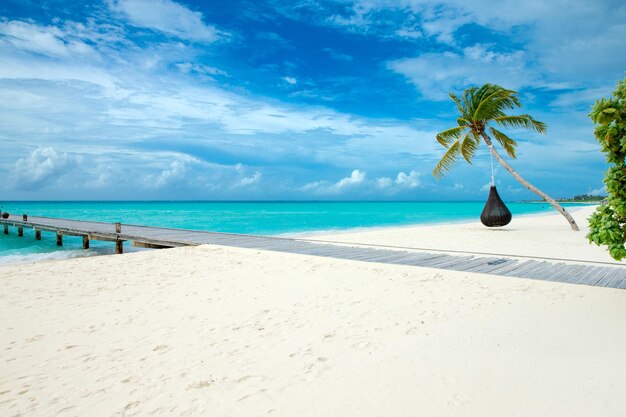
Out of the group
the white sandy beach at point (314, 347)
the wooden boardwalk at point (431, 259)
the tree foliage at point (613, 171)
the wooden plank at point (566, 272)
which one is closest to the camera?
the white sandy beach at point (314, 347)

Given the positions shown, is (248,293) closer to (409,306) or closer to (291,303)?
(291,303)

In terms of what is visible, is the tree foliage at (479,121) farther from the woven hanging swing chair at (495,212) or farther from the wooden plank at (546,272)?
the wooden plank at (546,272)

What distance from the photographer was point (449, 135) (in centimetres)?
1625

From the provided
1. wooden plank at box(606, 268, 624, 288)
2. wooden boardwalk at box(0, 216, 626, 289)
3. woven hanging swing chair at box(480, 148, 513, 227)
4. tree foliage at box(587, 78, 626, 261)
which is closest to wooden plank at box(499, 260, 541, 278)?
wooden boardwalk at box(0, 216, 626, 289)

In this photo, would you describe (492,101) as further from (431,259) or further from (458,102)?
(431,259)

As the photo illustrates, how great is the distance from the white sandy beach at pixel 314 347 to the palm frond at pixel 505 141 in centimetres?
1184

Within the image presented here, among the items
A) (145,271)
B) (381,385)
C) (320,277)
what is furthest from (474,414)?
(145,271)

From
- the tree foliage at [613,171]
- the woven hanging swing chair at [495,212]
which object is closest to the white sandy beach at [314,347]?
the tree foliage at [613,171]

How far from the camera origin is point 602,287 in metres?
5.21

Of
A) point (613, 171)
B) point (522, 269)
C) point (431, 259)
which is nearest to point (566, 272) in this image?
point (522, 269)

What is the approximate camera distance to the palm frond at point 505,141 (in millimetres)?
15844

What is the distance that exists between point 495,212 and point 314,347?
563 inches

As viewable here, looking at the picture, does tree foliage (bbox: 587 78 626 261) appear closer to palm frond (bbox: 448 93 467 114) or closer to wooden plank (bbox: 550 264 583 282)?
wooden plank (bbox: 550 264 583 282)

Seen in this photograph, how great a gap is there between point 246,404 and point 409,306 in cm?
268
